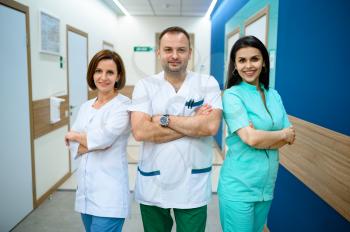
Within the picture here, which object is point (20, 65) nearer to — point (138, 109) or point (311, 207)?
point (138, 109)

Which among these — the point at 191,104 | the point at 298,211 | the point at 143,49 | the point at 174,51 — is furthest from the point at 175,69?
the point at 143,49

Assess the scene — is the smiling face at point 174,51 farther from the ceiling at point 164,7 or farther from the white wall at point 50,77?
the ceiling at point 164,7

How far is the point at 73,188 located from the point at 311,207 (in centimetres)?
273

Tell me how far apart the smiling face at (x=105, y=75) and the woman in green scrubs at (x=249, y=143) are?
57 cm

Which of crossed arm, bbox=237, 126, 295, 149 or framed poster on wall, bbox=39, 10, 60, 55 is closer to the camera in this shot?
crossed arm, bbox=237, 126, 295, 149

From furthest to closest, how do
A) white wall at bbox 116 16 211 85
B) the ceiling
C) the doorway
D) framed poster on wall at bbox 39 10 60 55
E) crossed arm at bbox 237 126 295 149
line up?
white wall at bbox 116 16 211 85 → the ceiling → the doorway → framed poster on wall at bbox 39 10 60 55 → crossed arm at bbox 237 126 295 149

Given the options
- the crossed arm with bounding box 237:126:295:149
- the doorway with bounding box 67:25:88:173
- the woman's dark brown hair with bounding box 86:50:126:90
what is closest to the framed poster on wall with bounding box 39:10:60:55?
the doorway with bounding box 67:25:88:173

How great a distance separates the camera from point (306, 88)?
181cm

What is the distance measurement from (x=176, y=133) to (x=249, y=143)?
33 cm

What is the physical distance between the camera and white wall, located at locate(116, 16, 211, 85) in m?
7.34

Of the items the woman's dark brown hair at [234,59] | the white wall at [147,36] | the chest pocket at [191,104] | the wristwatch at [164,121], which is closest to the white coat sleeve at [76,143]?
the wristwatch at [164,121]

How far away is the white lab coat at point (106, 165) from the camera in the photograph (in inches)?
56.8

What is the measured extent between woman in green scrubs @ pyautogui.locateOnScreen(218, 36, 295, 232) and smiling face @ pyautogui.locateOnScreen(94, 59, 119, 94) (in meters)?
0.57

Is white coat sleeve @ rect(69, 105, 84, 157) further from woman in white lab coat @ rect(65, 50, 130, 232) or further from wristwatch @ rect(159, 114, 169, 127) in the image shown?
wristwatch @ rect(159, 114, 169, 127)
